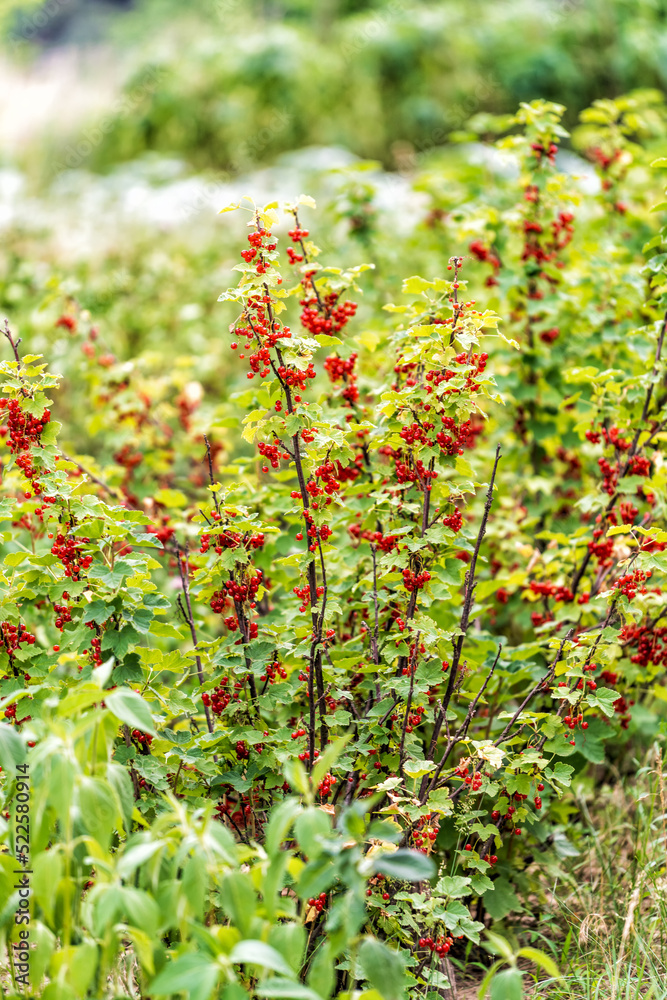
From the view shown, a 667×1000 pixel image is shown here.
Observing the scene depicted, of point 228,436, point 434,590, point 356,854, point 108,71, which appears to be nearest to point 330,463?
point 434,590

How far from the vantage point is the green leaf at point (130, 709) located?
127 centimetres

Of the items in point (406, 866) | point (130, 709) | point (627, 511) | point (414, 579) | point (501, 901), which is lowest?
point (501, 901)

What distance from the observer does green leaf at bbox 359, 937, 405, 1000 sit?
1.13m

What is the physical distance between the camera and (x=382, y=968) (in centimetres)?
113

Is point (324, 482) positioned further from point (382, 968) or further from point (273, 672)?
point (382, 968)

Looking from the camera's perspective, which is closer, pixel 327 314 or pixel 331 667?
pixel 331 667

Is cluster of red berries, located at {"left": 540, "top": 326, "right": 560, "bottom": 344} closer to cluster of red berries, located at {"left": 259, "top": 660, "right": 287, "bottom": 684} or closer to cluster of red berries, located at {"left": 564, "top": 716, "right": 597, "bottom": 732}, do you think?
cluster of red berries, located at {"left": 564, "top": 716, "right": 597, "bottom": 732}

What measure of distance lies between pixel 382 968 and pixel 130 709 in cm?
50

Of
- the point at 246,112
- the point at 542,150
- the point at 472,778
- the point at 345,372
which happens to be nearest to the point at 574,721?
the point at 472,778

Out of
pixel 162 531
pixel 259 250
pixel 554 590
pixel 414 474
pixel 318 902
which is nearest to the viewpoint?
pixel 318 902

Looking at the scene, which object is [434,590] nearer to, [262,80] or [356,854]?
[356,854]

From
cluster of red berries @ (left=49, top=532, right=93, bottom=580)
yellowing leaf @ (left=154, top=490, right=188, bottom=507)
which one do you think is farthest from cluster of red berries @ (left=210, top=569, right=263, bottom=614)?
yellowing leaf @ (left=154, top=490, right=188, bottom=507)

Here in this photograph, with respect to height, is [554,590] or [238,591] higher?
[238,591]

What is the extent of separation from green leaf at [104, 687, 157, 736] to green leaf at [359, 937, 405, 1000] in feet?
1.38
